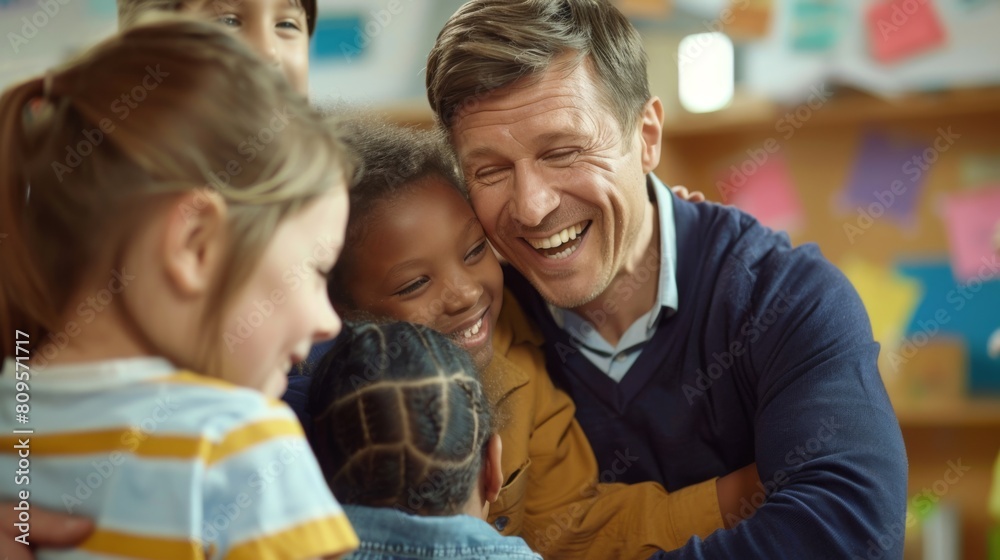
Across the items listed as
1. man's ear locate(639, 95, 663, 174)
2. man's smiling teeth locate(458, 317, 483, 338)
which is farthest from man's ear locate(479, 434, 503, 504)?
man's ear locate(639, 95, 663, 174)

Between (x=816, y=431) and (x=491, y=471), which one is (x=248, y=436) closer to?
(x=491, y=471)

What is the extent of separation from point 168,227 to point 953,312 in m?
2.84

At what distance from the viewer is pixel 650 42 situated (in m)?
3.25

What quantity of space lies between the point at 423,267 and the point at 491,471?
18.3 inches

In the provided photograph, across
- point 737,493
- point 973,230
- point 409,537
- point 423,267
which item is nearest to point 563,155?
point 423,267

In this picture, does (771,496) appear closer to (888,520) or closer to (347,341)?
(888,520)

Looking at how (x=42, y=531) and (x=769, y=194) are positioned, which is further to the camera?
(x=769, y=194)

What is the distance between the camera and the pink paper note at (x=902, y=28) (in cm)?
309

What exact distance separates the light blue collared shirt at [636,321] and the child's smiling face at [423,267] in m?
0.20

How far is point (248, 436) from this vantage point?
2.57ft

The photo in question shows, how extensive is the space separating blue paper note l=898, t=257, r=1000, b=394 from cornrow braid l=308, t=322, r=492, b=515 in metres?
2.43

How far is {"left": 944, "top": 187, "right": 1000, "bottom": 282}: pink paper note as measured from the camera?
3.07 meters

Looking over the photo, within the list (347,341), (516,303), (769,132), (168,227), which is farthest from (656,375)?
(769,132)

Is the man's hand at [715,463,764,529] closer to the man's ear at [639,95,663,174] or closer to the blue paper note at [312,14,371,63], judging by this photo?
the man's ear at [639,95,663,174]
